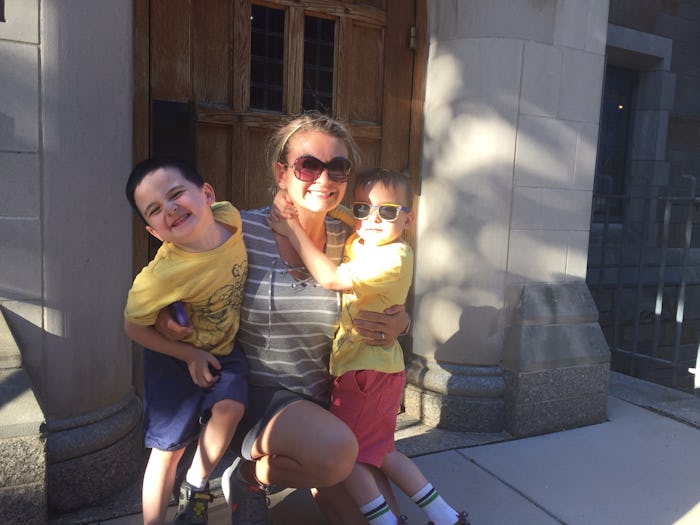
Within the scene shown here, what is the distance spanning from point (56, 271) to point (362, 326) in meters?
1.32

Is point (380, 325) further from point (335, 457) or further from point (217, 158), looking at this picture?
point (217, 158)

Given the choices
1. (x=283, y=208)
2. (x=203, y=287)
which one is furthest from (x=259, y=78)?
(x=203, y=287)

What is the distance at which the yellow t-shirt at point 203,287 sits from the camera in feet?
6.13

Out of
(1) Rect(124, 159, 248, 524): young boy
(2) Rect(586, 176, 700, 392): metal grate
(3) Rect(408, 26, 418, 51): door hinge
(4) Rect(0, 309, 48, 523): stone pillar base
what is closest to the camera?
(1) Rect(124, 159, 248, 524): young boy

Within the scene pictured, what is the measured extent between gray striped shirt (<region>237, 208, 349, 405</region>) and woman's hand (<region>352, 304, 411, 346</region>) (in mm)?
97

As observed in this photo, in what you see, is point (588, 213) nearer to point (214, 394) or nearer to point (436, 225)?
point (436, 225)

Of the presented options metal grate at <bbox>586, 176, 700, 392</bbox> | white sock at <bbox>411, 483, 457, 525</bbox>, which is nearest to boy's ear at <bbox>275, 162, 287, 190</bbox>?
white sock at <bbox>411, 483, 457, 525</bbox>

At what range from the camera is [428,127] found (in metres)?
3.71

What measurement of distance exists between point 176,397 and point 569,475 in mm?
2101

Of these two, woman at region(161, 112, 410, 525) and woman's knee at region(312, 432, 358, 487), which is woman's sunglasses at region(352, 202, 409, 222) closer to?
woman at region(161, 112, 410, 525)

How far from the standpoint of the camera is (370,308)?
218 cm

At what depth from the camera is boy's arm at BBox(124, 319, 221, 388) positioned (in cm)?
193

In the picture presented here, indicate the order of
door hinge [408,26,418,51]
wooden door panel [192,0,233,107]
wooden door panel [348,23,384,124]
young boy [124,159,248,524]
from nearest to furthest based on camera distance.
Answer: young boy [124,159,248,524], wooden door panel [192,0,233,107], wooden door panel [348,23,384,124], door hinge [408,26,418,51]

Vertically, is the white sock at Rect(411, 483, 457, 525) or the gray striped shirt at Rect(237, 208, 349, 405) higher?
the gray striped shirt at Rect(237, 208, 349, 405)
